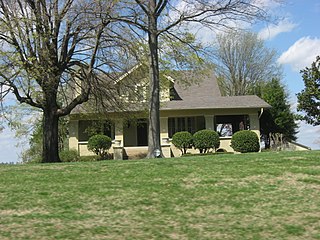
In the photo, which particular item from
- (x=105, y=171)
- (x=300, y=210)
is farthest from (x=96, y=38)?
(x=300, y=210)

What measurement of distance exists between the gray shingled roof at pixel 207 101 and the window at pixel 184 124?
1.29 meters

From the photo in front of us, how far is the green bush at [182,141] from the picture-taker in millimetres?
27312

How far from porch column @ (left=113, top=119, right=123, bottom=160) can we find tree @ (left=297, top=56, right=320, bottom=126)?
1142cm

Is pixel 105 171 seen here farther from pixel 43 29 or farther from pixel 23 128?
pixel 23 128

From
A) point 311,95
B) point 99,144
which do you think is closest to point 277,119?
point 311,95

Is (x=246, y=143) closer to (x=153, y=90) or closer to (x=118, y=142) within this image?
(x=118, y=142)

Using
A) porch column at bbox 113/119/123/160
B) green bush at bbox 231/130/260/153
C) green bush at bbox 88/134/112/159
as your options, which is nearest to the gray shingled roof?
green bush at bbox 231/130/260/153

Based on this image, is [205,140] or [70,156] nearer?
[205,140]

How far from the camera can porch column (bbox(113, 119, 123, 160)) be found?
27312 mm

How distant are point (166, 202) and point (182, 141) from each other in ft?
60.9

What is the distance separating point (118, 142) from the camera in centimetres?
2822

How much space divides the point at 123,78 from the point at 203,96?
9852 mm

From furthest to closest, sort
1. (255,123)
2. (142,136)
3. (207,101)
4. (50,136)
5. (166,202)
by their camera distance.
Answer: (142,136) → (207,101) → (255,123) → (50,136) → (166,202)

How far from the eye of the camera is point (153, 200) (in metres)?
8.95
